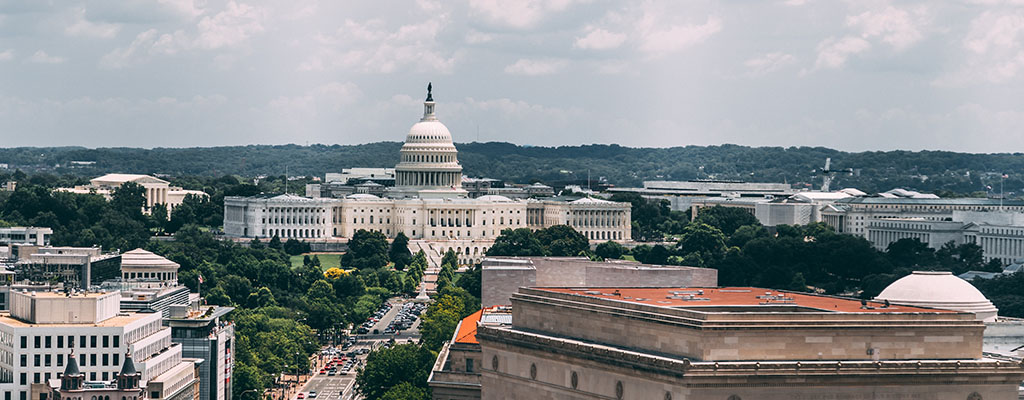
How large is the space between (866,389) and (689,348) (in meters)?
5.27

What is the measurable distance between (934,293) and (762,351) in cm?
3666

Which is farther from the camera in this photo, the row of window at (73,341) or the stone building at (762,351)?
the row of window at (73,341)

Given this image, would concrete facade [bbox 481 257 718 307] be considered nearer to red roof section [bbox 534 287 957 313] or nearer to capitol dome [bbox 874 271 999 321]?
capitol dome [bbox 874 271 999 321]

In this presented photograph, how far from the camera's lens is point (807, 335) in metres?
60.3

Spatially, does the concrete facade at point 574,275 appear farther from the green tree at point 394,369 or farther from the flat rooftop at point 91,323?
the flat rooftop at point 91,323

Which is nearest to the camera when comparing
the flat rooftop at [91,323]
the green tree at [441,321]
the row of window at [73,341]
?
the row of window at [73,341]

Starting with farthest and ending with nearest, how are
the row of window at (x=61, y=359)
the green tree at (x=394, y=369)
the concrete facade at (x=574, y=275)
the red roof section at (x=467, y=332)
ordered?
the green tree at (x=394, y=369) < the row of window at (x=61, y=359) < the concrete facade at (x=574, y=275) < the red roof section at (x=467, y=332)

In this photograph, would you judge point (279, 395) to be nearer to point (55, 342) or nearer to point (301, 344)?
point (301, 344)

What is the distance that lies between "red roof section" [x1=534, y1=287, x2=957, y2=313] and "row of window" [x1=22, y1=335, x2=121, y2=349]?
48.9 m

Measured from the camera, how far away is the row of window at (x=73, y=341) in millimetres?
114688

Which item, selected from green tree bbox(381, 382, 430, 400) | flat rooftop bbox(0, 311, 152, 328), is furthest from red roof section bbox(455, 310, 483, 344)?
flat rooftop bbox(0, 311, 152, 328)

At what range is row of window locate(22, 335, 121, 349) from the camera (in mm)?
114688

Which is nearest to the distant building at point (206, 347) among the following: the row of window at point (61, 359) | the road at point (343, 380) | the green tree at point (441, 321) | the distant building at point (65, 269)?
the distant building at point (65, 269)

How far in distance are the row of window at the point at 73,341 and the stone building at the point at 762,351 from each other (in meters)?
52.7
